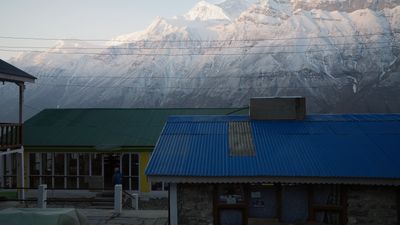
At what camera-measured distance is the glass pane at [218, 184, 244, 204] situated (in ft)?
42.2

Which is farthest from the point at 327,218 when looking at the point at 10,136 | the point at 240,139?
the point at 10,136

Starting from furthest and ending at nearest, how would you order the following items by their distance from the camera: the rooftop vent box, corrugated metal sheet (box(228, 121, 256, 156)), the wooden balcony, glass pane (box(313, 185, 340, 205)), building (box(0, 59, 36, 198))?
the wooden balcony, building (box(0, 59, 36, 198)), the rooftop vent box, corrugated metal sheet (box(228, 121, 256, 156)), glass pane (box(313, 185, 340, 205))

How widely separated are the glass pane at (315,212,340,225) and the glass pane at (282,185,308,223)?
366 mm

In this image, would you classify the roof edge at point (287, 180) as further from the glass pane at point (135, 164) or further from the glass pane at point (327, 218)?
the glass pane at point (135, 164)

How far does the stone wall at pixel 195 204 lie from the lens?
12.8 meters

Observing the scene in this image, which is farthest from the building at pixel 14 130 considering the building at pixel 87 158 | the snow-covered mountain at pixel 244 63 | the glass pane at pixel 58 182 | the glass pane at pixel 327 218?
the snow-covered mountain at pixel 244 63

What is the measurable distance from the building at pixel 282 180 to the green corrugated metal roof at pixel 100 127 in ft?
33.9

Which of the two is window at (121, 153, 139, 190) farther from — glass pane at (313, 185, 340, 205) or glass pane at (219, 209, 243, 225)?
glass pane at (313, 185, 340, 205)

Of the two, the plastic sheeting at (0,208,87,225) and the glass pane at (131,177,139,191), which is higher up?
the plastic sheeting at (0,208,87,225)

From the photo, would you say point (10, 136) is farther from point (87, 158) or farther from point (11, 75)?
point (87, 158)

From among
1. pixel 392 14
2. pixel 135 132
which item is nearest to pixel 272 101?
pixel 135 132

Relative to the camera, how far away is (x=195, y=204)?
1277 cm

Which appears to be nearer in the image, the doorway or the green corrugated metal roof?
the green corrugated metal roof

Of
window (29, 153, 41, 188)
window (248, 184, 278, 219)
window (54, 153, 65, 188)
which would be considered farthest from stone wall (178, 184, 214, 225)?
window (29, 153, 41, 188)
